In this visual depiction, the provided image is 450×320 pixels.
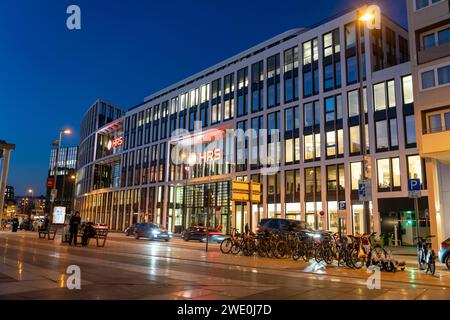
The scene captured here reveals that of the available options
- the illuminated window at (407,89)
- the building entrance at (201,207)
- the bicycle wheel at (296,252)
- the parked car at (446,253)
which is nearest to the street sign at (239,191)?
the bicycle wheel at (296,252)

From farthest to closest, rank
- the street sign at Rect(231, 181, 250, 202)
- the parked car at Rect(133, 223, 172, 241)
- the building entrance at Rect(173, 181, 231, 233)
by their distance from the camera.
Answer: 1. the building entrance at Rect(173, 181, 231, 233)
2. the parked car at Rect(133, 223, 172, 241)
3. the street sign at Rect(231, 181, 250, 202)

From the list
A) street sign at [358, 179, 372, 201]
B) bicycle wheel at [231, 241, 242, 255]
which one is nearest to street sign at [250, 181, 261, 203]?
bicycle wheel at [231, 241, 242, 255]

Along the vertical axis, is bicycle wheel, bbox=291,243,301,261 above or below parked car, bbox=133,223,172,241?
below

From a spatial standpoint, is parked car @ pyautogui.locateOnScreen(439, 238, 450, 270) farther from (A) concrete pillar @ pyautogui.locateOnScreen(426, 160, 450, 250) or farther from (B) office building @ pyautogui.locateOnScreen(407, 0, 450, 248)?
(A) concrete pillar @ pyautogui.locateOnScreen(426, 160, 450, 250)

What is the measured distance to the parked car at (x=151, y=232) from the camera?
117ft

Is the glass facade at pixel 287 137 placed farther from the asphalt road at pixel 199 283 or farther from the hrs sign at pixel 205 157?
the asphalt road at pixel 199 283

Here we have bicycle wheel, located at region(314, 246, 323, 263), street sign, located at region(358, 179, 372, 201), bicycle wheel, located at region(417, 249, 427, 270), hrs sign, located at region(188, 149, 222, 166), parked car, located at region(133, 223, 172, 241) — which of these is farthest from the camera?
hrs sign, located at region(188, 149, 222, 166)

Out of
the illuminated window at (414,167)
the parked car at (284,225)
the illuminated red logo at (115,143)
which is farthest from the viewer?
the illuminated red logo at (115,143)

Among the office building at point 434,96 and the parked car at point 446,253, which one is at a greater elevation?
the office building at point 434,96

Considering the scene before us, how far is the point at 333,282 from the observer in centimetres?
1086

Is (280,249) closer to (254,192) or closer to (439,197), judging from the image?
(254,192)

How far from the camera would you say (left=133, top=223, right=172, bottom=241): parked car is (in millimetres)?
35562
